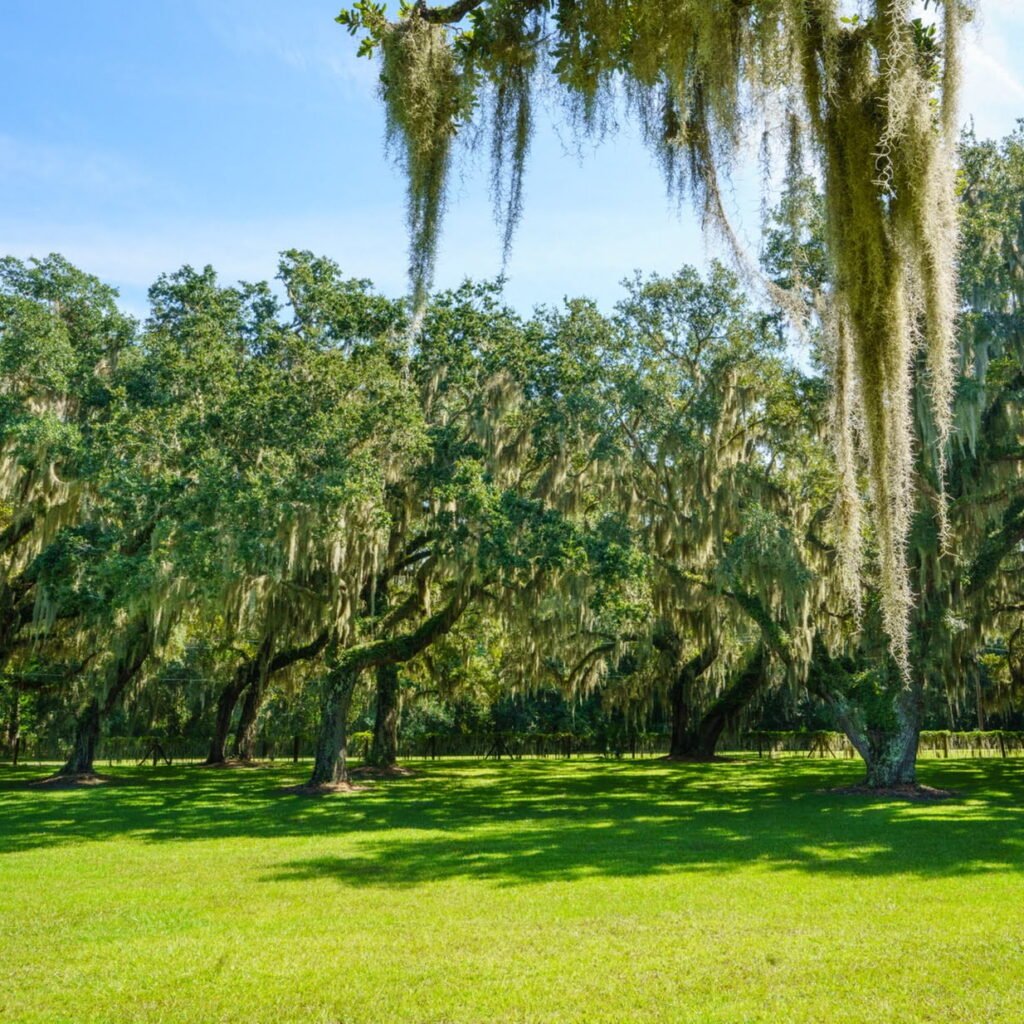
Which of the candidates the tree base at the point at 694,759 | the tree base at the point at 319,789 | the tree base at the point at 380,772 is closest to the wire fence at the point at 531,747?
the tree base at the point at 694,759

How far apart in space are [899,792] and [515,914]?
1068 cm

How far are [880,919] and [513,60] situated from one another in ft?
20.0

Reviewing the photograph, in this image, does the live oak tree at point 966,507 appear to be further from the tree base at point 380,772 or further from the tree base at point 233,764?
the tree base at point 233,764

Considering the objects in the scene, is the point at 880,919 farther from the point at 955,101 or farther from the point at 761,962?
the point at 955,101

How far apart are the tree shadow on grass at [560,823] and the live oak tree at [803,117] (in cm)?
597

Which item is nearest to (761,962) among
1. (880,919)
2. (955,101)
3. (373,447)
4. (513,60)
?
(880,919)

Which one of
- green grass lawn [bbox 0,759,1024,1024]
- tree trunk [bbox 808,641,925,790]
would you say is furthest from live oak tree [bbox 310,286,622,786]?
tree trunk [bbox 808,641,925,790]

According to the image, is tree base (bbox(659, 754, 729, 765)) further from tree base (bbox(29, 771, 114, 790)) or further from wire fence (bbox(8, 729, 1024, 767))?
tree base (bbox(29, 771, 114, 790))

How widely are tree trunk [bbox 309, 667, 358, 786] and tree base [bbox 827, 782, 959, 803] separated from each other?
9043mm

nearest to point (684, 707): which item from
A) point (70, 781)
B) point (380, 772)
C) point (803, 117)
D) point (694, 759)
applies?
point (694, 759)

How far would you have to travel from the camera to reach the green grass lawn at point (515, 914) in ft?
15.0

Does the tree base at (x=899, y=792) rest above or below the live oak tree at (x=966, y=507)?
below

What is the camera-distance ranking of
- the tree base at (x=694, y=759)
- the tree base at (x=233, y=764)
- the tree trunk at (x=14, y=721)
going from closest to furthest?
the tree trunk at (x=14, y=721) → the tree base at (x=694, y=759) → the tree base at (x=233, y=764)

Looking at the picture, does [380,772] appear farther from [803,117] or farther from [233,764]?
[803,117]
